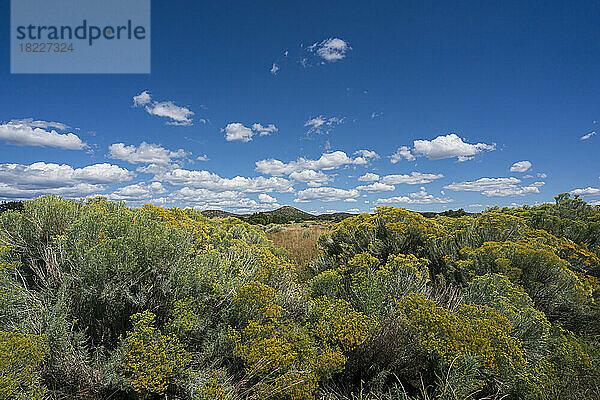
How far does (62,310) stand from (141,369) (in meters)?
1.35

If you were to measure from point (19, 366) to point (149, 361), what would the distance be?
37.6 inches

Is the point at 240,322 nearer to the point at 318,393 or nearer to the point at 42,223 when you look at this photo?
the point at 318,393

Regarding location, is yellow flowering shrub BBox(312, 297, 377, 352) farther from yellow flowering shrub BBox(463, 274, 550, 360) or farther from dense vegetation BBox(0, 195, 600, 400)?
yellow flowering shrub BBox(463, 274, 550, 360)

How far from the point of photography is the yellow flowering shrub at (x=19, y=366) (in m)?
2.02

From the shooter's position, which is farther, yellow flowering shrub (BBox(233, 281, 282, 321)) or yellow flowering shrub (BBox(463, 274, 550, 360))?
yellow flowering shrub (BBox(463, 274, 550, 360))

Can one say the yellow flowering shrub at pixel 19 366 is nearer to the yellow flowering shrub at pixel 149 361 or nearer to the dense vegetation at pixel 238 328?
the dense vegetation at pixel 238 328

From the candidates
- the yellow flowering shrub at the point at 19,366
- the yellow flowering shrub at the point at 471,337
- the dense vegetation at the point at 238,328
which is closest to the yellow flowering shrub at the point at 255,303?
the dense vegetation at the point at 238,328

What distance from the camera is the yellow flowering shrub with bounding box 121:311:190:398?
2352 millimetres

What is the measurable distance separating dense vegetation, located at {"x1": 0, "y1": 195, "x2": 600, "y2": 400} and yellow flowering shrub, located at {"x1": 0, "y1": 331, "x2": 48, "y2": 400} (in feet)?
0.04

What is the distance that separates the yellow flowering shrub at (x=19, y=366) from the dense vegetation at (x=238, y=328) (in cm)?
1

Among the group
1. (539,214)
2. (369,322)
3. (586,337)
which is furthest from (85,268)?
(539,214)

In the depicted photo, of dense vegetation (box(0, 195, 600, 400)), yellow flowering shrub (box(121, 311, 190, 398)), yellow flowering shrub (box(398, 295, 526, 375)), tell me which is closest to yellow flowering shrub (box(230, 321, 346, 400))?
dense vegetation (box(0, 195, 600, 400))

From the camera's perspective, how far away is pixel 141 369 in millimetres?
2420

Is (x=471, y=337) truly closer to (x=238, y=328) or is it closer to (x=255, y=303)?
(x=255, y=303)
